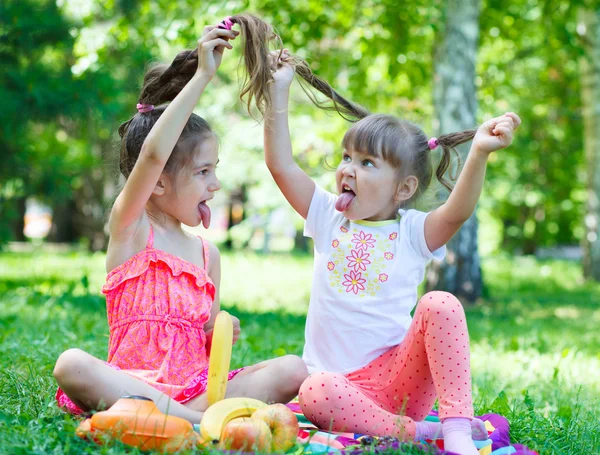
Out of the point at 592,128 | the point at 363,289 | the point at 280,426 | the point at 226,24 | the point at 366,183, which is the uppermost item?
the point at 592,128

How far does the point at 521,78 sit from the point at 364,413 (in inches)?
508

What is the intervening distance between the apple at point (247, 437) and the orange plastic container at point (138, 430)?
0.10m

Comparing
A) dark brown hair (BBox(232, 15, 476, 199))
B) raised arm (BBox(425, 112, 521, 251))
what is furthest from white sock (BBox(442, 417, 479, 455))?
dark brown hair (BBox(232, 15, 476, 199))

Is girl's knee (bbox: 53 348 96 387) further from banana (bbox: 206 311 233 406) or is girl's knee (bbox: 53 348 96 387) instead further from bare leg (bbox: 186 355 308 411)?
bare leg (bbox: 186 355 308 411)

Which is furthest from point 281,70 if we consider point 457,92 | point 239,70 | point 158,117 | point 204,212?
point 457,92

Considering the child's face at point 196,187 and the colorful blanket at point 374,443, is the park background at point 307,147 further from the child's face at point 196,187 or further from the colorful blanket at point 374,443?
the child's face at point 196,187

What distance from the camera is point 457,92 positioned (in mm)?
6934

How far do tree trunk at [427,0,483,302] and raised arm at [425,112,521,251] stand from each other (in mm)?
4250

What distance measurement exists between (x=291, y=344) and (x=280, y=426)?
7.09 feet

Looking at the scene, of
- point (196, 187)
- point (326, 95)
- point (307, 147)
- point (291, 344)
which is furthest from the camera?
point (307, 147)

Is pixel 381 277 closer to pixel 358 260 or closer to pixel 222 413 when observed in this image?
pixel 358 260

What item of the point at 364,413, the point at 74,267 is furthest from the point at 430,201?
the point at 74,267

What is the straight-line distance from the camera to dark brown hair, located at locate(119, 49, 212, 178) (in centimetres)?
275

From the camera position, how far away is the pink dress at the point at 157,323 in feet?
8.48
